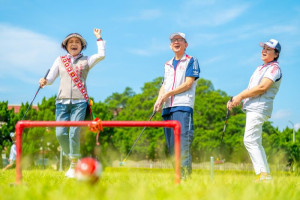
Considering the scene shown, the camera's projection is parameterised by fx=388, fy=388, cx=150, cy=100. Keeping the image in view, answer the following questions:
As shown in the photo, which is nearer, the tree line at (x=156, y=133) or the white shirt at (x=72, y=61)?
the white shirt at (x=72, y=61)

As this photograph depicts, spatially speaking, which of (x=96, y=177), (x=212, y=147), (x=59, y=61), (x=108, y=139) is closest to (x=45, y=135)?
(x=108, y=139)

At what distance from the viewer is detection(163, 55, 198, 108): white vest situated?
19.4 ft

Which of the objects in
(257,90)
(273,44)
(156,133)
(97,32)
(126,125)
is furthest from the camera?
(156,133)

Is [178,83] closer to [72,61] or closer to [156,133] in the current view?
[72,61]

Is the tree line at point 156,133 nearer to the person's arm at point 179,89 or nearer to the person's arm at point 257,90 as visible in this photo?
the person's arm at point 179,89

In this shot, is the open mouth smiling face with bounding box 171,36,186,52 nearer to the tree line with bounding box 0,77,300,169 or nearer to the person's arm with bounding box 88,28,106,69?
the person's arm with bounding box 88,28,106,69

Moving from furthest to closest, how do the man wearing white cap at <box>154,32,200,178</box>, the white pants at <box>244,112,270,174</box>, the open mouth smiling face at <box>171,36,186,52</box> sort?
the open mouth smiling face at <box>171,36,186,52</box> → the man wearing white cap at <box>154,32,200,178</box> → the white pants at <box>244,112,270,174</box>

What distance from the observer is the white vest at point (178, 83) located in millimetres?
5922

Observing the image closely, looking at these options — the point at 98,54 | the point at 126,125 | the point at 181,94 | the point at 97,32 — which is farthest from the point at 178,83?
the point at 126,125

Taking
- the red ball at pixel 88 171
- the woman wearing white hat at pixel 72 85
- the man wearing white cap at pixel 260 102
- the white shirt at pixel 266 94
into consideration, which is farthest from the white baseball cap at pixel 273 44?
the red ball at pixel 88 171

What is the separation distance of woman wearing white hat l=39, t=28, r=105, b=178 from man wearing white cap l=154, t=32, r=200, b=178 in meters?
1.21

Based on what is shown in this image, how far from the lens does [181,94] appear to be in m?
5.95

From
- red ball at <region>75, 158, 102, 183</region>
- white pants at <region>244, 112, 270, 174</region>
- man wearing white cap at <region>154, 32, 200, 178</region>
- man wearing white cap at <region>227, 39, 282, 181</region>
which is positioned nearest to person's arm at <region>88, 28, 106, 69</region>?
man wearing white cap at <region>154, 32, 200, 178</region>

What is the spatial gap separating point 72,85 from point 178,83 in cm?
174
